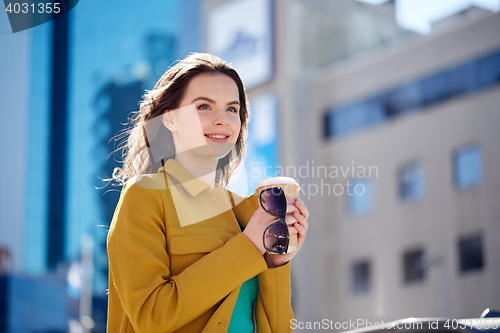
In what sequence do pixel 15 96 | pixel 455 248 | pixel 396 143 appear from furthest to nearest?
pixel 15 96
pixel 396 143
pixel 455 248

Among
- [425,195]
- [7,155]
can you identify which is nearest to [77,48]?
[7,155]

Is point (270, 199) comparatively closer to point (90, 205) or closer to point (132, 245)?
point (132, 245)

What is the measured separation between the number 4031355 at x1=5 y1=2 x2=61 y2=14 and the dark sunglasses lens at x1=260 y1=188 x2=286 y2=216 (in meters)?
2.20

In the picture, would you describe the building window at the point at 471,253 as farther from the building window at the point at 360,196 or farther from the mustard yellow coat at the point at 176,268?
the mustard yellow coat at the point at 176,268

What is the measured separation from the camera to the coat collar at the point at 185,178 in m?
2.08

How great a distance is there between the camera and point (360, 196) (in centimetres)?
2366

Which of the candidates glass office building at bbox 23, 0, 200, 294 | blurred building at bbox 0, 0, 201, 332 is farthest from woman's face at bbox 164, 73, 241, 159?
blurred building at bbox 0, 0, 201, 332

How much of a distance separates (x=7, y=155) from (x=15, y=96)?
148 inches

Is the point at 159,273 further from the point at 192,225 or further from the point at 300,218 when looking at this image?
the point at 300,218

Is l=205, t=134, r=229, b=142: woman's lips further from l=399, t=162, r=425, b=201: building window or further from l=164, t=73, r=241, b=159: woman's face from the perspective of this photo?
l=399, t=162, r=425, b=201: building window

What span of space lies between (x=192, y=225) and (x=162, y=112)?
49cm

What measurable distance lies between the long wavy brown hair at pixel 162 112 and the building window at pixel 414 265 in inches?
788

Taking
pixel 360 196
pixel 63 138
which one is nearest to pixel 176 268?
pixel 360 196

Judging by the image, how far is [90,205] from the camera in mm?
24125
